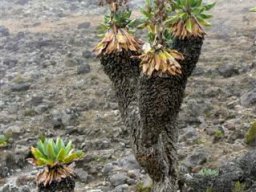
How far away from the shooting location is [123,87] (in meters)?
8.65

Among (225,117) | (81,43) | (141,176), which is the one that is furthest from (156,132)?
(81,43)

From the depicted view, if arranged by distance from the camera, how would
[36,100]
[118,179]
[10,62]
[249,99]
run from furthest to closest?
[10,62] → [36,100] → [249,99] → [118,179]

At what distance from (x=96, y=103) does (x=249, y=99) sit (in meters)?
5.42

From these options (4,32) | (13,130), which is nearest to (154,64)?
(13,130)

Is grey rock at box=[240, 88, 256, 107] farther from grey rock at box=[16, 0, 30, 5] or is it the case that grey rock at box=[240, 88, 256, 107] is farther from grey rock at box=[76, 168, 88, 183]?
grey rock at box=[16, 0, 30, 5]

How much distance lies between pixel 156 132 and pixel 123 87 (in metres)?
0.82

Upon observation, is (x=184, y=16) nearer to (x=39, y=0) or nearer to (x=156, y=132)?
(x=156, y=132)

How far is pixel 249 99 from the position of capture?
18.2 m

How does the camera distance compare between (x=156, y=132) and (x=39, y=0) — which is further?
(x=39, y=0)

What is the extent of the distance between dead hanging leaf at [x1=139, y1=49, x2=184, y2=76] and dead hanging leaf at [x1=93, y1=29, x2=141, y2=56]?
0.57m

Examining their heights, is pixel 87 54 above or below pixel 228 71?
below

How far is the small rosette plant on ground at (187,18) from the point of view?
787 cm

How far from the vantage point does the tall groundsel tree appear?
7.64m

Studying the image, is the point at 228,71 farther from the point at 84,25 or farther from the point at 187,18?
the point at 84,25
